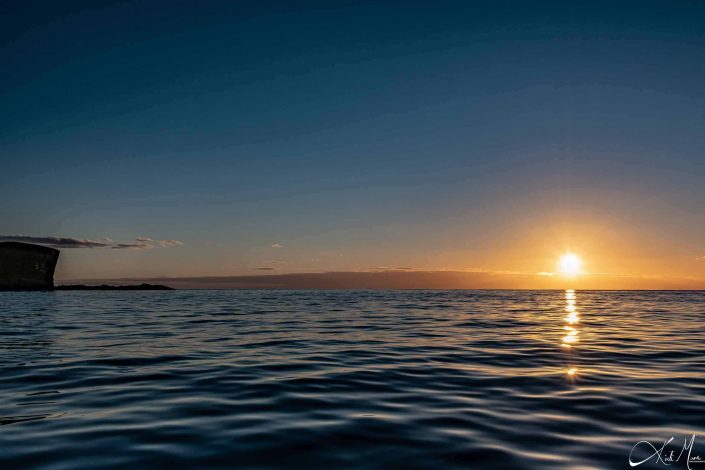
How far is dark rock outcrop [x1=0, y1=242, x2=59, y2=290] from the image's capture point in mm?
147625

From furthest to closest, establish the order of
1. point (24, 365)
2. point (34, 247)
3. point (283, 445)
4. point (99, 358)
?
point (34, 247) < point (99, 358) < point (24, 365) < point (283, 445)

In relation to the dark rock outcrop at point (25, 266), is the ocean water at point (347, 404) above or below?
below

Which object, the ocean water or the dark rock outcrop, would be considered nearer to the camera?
the ocean water

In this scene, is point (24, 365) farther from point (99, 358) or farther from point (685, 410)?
point (685, 410)

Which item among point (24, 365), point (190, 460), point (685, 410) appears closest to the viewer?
point (190, 460)

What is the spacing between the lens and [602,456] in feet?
19.7

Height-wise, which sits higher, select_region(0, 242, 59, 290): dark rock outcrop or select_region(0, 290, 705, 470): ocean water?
select_region(0, 242, 59, 290): dark rock outcrop

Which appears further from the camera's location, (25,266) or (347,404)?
(25,266)

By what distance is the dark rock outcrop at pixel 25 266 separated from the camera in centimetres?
14762

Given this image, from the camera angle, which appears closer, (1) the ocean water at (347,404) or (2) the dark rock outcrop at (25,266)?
(1) the ocean water at (347,404)

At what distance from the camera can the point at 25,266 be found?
5935 inches

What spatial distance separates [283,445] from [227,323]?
20.6 meters

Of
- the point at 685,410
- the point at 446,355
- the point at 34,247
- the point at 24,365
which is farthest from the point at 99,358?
the point at 34,247

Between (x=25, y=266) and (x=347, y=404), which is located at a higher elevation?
(x=25, y=266)
